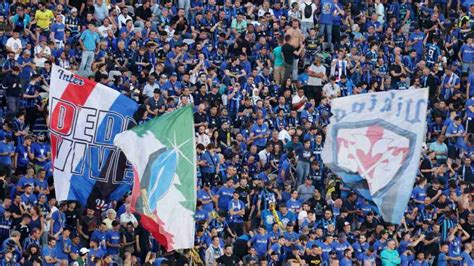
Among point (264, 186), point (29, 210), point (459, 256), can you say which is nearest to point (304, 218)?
point (264, 186)

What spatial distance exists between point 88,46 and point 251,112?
375 centimetres

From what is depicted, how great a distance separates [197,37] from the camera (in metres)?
37.5

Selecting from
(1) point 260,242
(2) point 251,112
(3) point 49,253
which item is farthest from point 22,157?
(2) point 251,112

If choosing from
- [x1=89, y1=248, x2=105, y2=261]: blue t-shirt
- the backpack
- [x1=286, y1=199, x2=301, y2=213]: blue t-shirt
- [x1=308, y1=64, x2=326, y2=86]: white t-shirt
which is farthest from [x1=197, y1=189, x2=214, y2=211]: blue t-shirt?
the backpack

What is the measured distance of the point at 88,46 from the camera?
35.3m

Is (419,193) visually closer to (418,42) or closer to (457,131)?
(457,131)

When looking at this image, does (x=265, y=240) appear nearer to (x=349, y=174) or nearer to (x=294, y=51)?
(x=349, y=174)

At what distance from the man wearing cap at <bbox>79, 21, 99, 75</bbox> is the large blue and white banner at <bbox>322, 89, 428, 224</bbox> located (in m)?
8.05

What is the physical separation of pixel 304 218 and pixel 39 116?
571 centimetres

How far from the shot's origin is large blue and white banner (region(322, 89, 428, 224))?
27.3 meters

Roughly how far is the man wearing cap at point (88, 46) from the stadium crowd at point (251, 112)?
0.10 ft

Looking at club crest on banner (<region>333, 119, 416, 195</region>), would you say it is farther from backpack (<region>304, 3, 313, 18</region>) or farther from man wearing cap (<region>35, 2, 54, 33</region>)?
backpack (<region>304, 3, 313, 18</region>)

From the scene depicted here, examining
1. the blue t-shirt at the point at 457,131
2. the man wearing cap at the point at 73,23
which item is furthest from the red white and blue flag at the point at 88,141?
the blue t-shirt at the point at 457,131

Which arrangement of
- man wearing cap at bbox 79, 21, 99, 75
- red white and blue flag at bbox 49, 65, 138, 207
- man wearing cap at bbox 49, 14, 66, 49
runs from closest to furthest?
red white and blue flag at bbox 49, 65, 138, 207 < man wearing cap at bbox 79, 21, 99, 75 < man wearing cap at bbox 49, 14, 66, 49
